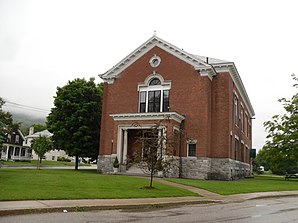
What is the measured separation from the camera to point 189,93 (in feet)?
112

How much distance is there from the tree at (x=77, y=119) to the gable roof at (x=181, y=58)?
14.5ft

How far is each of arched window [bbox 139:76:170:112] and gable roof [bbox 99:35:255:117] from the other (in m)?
3.13

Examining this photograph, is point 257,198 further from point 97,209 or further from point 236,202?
point 97,209

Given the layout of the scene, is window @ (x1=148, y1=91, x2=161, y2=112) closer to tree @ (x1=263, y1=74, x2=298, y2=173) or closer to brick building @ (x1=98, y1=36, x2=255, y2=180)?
brick building @ (x1=98, y1=36, x2=255, y2=180)

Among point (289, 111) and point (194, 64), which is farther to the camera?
point (289, 111)

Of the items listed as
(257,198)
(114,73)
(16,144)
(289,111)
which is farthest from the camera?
(16,144)

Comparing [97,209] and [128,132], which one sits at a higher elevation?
[128,132]

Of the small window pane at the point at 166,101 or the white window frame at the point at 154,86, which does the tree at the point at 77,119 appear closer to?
the white window frame at the point at 154,86

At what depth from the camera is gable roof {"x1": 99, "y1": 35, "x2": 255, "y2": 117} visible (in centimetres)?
3395

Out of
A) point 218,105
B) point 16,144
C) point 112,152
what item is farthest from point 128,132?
point 16,144

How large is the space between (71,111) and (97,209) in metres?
29.4

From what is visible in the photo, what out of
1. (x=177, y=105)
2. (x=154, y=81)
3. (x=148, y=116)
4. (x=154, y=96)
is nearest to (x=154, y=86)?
(x=154, y=81)

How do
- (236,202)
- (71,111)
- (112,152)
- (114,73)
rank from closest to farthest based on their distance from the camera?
(236,202) < (112,152) < (114,73) < (71,111)

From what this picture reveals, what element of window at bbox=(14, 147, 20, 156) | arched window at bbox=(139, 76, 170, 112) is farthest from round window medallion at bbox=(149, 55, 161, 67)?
window at bbox=(14, 147, 20, 156)
